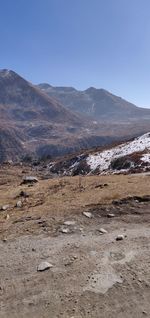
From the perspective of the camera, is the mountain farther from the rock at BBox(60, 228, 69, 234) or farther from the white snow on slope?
the rock at BBox(60, 228, 69, 234)

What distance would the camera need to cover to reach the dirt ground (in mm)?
10086

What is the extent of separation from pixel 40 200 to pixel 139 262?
9.10 metres

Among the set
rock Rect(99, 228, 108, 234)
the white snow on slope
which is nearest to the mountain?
the white snow on slope

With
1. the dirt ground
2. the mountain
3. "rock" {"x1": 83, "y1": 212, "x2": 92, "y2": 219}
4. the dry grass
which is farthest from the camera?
the mountain

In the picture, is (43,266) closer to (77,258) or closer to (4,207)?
(77,258)

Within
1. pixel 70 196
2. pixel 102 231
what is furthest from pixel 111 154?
pixel 102 231

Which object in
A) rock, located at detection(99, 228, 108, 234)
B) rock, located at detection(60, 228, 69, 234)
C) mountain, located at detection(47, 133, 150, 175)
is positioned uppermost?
rock, located at detection(99, 228, 108, 234)

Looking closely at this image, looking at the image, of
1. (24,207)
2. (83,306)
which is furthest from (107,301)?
(24,207)

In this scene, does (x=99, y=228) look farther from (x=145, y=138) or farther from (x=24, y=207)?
(x=145, y=138)

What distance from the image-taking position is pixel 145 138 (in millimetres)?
95375

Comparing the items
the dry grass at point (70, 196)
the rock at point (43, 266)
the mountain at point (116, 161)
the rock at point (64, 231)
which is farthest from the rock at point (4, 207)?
the mountain at point (116, 161)

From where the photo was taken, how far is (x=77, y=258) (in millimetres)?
12414

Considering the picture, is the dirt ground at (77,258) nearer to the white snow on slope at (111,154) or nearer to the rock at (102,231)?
the rock at (102,231)

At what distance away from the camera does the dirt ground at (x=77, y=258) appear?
10086mm
